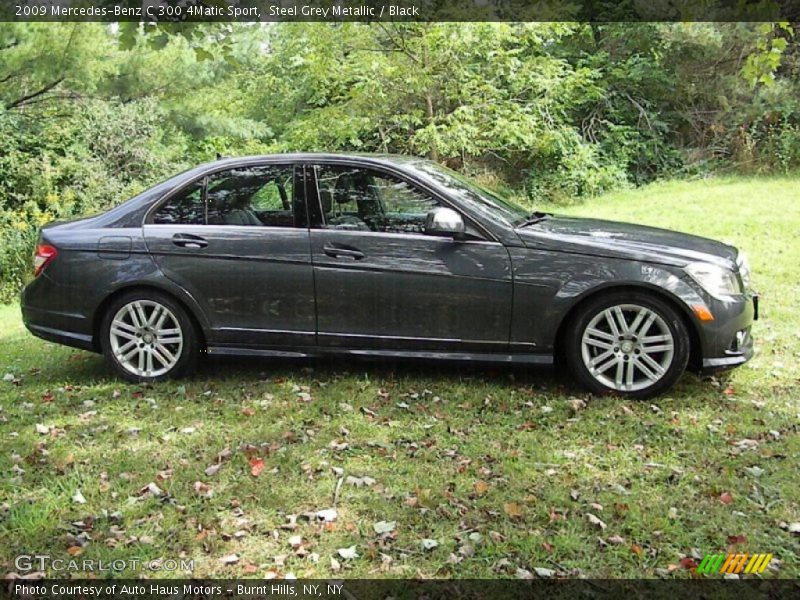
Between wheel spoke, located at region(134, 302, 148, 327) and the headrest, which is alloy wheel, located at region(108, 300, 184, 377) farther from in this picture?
the headrest

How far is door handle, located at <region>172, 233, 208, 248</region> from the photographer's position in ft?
16.3

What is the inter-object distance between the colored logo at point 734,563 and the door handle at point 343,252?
2.73m

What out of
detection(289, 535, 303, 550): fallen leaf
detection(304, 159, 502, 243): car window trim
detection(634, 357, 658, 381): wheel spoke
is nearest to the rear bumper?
detection(304, 159, 502, 243): car window trim

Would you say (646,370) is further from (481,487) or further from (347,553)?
(347,553)

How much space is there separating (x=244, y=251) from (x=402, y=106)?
8019mm

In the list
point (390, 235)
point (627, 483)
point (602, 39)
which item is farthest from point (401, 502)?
point (602, 39)

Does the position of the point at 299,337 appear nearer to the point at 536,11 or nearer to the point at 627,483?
the point at 627,483

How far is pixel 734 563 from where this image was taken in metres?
2.85

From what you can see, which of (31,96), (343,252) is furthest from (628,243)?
(31,96)

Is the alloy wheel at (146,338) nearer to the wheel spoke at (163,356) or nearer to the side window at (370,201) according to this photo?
the wheel spoke at (163,356)

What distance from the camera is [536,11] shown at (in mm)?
12117

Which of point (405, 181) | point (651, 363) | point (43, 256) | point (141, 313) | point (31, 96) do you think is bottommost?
point (651, 363)

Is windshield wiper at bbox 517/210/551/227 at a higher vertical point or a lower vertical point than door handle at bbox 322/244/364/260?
higher

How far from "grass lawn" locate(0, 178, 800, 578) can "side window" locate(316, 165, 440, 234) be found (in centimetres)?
107
